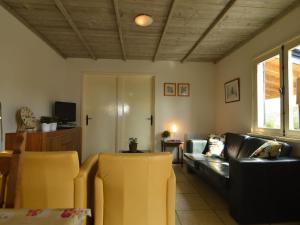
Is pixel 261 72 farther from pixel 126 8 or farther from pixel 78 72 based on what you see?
pixel 78 72

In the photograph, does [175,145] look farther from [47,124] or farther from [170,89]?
[47,124]

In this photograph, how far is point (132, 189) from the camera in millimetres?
1578

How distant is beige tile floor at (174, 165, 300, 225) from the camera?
2.34 metres

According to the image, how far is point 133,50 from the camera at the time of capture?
4.48 meters

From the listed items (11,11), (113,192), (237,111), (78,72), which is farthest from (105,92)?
(113,192)

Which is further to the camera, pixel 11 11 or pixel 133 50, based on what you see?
pixel 133 50

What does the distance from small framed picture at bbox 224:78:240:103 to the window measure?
1.87ft

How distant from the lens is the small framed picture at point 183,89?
5324mm

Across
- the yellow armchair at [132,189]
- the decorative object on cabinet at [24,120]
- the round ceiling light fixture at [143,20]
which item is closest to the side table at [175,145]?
the round ceiling light fixture at [143,20]

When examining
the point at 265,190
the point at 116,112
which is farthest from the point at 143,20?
the point at 116,112

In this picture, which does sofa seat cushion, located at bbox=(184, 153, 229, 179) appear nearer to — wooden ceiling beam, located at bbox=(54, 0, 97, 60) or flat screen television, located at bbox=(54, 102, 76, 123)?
flat screen television, located at bbox=(54, 102, 76, 123)

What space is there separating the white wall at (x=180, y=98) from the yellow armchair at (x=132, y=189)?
3607mm

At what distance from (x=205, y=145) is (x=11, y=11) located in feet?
12.4

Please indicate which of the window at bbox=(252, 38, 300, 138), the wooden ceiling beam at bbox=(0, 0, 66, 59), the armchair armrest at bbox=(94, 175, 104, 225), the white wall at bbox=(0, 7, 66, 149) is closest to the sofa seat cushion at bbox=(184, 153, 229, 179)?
the window at bbox=(252, 38, 300, 138)
